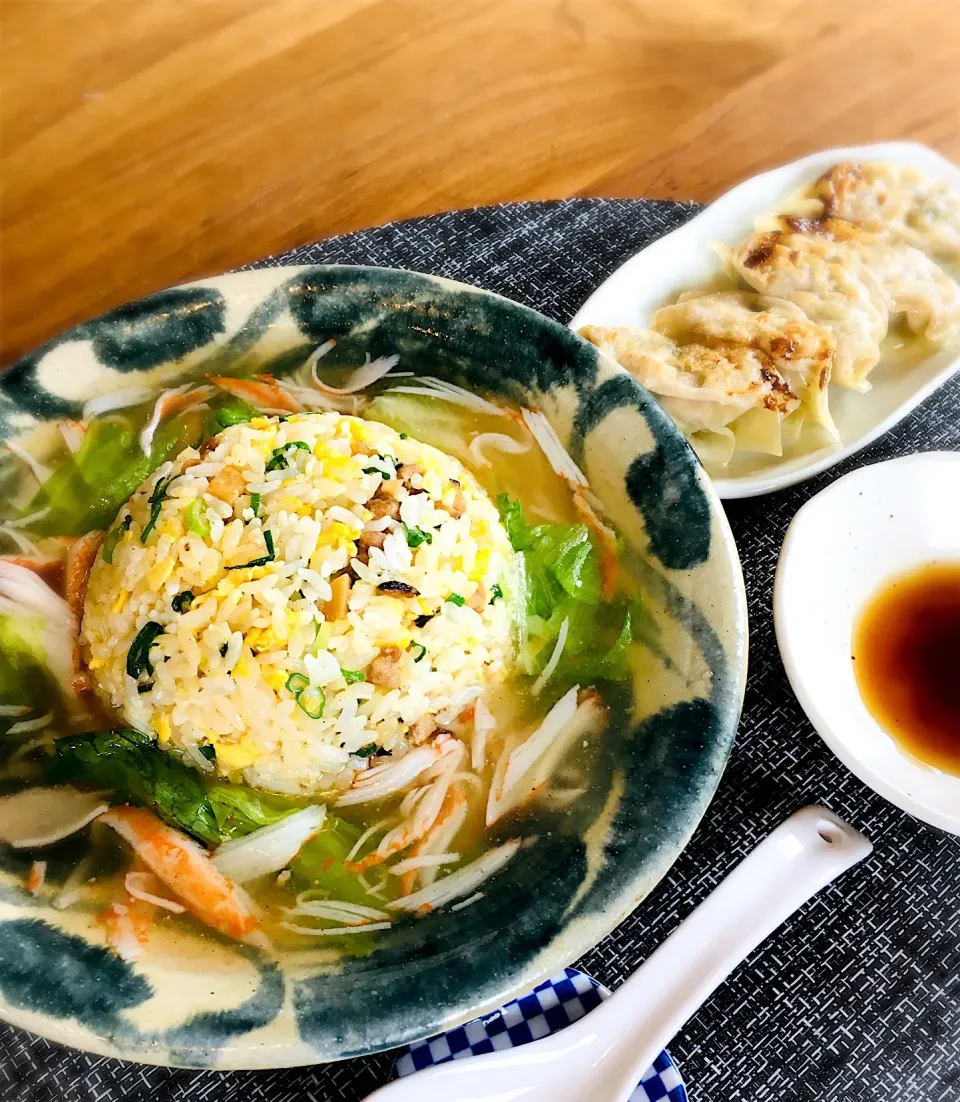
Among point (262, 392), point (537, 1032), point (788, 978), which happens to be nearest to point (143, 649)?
point (262, 392)

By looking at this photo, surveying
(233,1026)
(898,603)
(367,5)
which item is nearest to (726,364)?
(898,603)

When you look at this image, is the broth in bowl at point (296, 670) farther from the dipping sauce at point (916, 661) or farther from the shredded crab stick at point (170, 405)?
the dipping sauce at point (916, 661)

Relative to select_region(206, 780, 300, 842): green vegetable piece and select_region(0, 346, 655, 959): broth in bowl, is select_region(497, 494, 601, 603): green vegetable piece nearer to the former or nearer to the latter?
select_region(0, 346, 655, 959): broth in bowl

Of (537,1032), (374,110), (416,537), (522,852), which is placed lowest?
(537,1032)

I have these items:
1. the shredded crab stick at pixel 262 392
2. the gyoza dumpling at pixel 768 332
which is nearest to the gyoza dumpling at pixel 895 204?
the gyoza dumpling at pixel 768 332

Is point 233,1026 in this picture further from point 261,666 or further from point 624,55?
point 624,55

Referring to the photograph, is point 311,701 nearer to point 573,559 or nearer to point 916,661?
point 573,559
